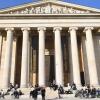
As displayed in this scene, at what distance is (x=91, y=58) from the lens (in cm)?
3528

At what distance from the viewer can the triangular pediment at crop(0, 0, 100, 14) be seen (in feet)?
123

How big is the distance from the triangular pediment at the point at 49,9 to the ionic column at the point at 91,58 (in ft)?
10.3

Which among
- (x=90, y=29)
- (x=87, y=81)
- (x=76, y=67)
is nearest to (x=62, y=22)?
(x=90, y=29)

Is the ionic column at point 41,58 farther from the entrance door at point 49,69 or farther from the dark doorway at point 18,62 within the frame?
the dark doorway at point 18,62

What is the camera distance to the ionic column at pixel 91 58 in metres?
34.2

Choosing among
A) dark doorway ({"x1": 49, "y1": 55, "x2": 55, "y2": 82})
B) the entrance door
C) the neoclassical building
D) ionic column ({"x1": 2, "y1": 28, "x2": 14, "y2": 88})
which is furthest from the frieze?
dark doorway ({"x1": 49, "y1": 55, "x2": 55, "y2": 82})

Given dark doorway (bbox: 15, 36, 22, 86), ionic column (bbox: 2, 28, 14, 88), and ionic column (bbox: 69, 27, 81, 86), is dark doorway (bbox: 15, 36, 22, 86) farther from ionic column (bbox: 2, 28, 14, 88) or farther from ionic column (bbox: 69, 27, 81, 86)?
ionic column (bbox: 69, 27, 81, 86)

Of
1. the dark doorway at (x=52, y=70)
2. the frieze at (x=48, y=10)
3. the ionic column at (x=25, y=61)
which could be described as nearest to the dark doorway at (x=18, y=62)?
the ionic column at (x=25, y=61)

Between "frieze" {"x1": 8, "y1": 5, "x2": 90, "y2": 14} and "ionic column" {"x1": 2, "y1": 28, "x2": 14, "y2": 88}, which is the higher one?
"frieze" {"x1": 8, "y1": 5, "x2": 90, "y2": 14}

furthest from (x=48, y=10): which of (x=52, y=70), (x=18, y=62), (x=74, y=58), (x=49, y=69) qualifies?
(x=52, y=70)

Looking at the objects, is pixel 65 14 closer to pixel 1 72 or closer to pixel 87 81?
pixel 87 81

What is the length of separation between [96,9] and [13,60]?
1526cm

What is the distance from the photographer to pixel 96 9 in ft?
123

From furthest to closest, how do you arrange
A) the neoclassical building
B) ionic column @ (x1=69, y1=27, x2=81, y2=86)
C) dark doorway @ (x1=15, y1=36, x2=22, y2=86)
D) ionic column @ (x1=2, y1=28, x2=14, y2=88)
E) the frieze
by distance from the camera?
dark doorway @ (x1=15, y1=36, x2=22, y2=86) → the frieze → the neoclassical building → ionic column @ (x1=69, y1=27, x2=81, y2=86) → ionic column @ (x1=2, y1=28, x2=14, y2=88)
